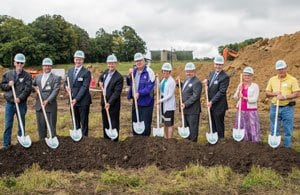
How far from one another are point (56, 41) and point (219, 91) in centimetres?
6121

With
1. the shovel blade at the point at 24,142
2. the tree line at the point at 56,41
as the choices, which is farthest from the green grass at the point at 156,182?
the tree line at the point at 56,41

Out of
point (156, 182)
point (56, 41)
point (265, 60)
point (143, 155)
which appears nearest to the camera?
point (156, 182)

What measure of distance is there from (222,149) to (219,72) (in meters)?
1.48

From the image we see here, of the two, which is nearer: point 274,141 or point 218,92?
point 274,141

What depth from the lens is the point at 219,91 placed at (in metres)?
8.78

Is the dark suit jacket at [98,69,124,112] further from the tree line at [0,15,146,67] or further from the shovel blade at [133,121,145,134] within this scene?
the tree line at [0,15,146,67]

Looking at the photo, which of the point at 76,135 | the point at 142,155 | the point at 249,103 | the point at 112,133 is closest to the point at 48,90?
the point at 76,135

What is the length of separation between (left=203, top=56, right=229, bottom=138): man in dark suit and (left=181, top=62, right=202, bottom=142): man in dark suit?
0.71 feet

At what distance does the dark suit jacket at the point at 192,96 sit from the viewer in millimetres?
8906

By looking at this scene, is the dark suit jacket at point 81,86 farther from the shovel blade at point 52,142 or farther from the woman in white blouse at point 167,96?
the woman in white blouse at point 167,96

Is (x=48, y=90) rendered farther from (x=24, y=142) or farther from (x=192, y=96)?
(x=192, y=96)

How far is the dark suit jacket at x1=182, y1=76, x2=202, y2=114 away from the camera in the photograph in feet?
29.2

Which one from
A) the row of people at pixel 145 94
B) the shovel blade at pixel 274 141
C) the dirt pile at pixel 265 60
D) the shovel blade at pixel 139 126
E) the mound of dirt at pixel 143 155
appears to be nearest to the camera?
the mound of dirt at pixel 143 155

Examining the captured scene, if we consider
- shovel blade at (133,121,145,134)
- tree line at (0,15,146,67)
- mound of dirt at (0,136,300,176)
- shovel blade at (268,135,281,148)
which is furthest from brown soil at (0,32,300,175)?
tree line at (0,15,146,67)
